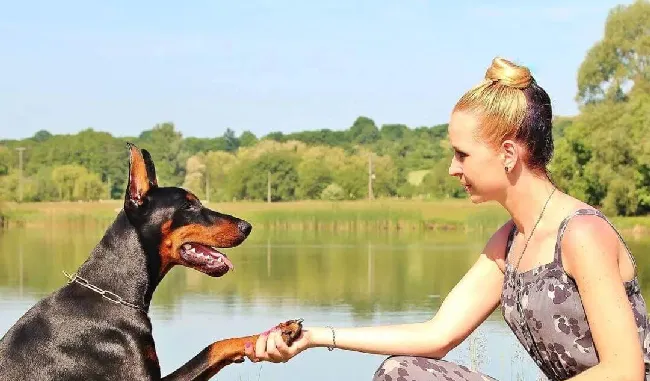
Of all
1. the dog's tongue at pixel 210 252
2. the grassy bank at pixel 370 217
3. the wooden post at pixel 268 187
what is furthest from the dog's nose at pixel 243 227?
the wooden post at pixel 268 187

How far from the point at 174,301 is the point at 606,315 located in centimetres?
1303

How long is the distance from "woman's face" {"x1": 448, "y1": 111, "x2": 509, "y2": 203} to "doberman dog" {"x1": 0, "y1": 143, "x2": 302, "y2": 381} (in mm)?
730

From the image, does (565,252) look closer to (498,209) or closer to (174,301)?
(174,301)

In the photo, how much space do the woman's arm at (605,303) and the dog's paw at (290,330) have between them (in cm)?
94

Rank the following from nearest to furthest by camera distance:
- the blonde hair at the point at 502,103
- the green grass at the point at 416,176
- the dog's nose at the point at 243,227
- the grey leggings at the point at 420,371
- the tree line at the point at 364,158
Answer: the blonde hair at the point at 502,103, the grey leggings at the point at 420,371, the dog's nose at the point at 243,227, the tree line at the point at 364,158, the green grass at the point at 416,176

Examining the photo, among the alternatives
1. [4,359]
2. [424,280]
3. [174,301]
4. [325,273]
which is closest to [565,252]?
[4,359]

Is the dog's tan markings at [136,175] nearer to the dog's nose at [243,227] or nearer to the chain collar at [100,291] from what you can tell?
the chain collar at [100,291]

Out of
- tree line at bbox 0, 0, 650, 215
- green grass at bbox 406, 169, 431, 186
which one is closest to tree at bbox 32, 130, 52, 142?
tree line at bbox 0, 0, 650, 215

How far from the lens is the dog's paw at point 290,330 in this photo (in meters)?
3.46

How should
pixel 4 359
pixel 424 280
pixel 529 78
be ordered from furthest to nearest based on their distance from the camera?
pixel 424 280 → pixel 4 359 → pixel 529 78

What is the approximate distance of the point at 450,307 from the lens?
3607 mm

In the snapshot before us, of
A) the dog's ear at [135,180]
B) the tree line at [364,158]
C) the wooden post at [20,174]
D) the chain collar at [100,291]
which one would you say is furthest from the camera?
the wooden post at [20,174]

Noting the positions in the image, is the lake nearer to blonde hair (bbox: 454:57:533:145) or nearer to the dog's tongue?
the dog's tongue

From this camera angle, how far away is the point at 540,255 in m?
3.08
